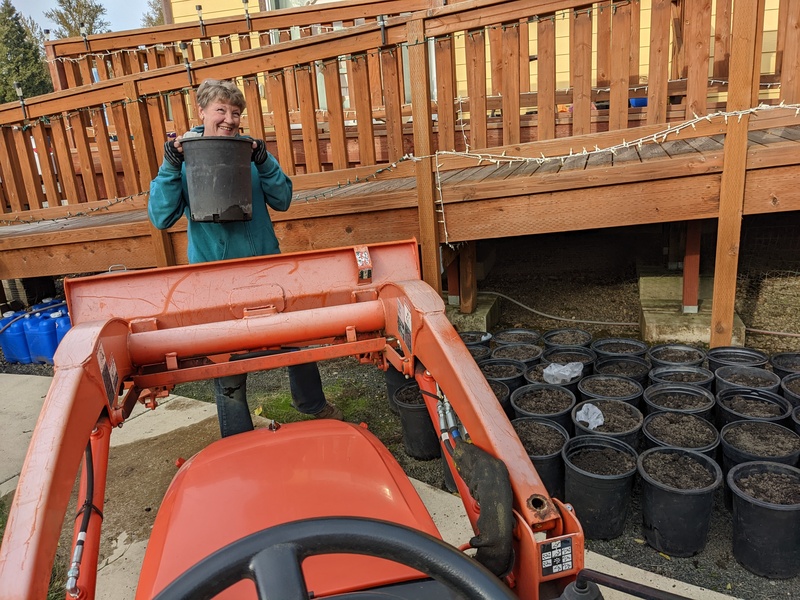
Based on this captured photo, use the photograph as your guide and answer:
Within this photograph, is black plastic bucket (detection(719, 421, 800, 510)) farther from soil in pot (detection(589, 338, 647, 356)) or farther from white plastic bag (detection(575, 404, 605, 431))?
soil in pot (detection(589, 338, 647, 356))

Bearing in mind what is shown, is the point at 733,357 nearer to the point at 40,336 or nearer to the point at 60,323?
the point at 60,323

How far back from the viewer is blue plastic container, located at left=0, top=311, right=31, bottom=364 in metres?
6.01

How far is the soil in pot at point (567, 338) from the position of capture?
433 centimetres

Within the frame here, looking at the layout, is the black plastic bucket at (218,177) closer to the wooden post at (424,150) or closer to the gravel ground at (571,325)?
the wooden post at (424,150)

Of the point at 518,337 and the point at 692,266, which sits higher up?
the point at 692,266

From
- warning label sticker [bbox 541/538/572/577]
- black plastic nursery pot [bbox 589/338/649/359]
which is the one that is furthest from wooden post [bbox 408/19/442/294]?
warning label sticker [bbox 541/538/572/577]

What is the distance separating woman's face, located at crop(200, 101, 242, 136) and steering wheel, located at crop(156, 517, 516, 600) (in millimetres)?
2068

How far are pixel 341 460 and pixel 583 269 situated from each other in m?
6.03

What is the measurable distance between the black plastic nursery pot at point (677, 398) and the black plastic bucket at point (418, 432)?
51.0 inches

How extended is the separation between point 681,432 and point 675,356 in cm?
108

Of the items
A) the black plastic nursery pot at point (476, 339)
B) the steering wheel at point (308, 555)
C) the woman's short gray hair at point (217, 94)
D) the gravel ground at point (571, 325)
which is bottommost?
the gravel ground at point (571, 325)

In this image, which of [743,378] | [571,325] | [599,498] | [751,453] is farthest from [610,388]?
[571,325]

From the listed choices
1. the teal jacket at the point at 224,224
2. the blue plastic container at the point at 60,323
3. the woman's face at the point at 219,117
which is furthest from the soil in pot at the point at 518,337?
the blue plastic container at the point at 60,323

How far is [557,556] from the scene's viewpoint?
1085 mm
